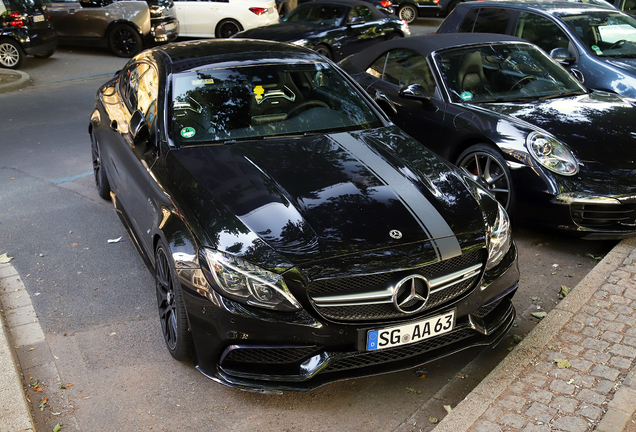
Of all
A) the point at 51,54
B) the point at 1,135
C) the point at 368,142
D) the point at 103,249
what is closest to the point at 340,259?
the point at 368,142

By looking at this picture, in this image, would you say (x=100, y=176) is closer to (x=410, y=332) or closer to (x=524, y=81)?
(x=410, y=332)

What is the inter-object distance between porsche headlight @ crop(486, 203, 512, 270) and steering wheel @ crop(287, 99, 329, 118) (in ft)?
5.19

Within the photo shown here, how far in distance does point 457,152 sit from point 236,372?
3.36 metres

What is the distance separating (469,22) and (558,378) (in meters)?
6.30

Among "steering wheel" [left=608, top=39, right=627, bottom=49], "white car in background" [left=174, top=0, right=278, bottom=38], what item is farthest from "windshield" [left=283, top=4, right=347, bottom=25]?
"steering wheel" [left=608, top=39, right=627, bottom=49]

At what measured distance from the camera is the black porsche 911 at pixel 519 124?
4.89 meters

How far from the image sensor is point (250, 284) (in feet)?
9.97

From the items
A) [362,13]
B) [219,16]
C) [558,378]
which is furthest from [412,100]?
[219,16]

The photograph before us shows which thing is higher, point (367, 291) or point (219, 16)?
point (367, 291)

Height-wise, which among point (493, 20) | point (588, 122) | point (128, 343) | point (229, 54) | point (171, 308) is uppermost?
point (229, 54)

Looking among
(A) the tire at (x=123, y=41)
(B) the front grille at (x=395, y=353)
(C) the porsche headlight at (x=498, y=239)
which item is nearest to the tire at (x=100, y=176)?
(B) the front grille at (x=395, y=353)

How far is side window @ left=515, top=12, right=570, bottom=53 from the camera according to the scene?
25.7 ft

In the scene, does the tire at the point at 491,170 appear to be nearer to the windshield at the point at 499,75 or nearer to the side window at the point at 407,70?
the windshield at the point at 499,75

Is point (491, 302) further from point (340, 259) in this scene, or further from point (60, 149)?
point (60, 149)
